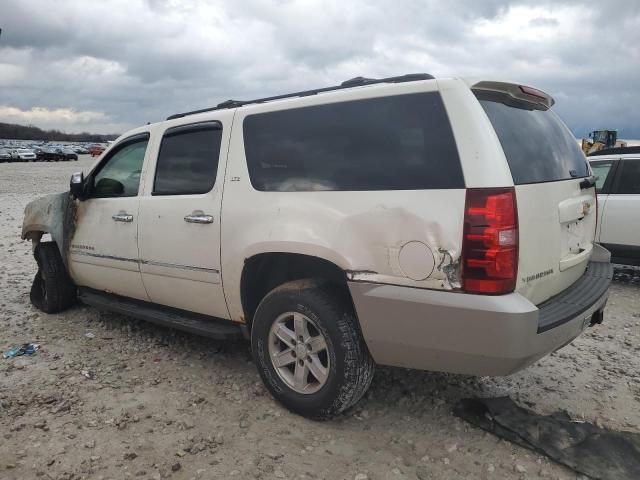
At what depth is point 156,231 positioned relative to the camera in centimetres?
391

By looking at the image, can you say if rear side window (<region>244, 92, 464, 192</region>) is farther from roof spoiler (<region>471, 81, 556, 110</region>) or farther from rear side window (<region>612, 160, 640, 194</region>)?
rear side window (<region>612, 160, 640, 194</region>)

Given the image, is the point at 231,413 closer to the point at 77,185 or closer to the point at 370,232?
the point at 370,232

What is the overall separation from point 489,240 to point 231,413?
6.30 ft

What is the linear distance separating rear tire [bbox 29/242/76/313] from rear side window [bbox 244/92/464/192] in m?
2.84

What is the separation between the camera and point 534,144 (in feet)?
9.64

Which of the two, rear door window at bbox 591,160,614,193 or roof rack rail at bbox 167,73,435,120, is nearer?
roof rack rail at bbox 167,73,435,120

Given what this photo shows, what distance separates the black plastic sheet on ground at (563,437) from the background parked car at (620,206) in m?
4.18

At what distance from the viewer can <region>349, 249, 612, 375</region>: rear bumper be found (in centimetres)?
248

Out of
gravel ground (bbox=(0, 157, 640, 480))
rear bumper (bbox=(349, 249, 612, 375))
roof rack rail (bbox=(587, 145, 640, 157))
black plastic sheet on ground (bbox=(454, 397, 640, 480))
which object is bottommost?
gravel ground (bbox=(0, 157, 640, 480))

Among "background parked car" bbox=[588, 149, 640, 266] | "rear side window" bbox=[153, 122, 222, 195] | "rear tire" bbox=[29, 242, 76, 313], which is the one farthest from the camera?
"background parked car" bbox=[588, 149, 640, 266]

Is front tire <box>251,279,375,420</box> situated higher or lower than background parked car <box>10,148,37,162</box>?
lower

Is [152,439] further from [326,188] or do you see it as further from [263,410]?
[326,188]

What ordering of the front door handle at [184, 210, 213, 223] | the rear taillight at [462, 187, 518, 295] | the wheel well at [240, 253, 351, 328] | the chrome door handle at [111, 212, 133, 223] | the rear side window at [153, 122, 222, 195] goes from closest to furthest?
the rear taillight at [462, 187, 518, 295]
the wheel well at [240, 253, 351, 328]
the front door handle at [184, 210, 213, 223]
the rear side window at [153, 122, 222, 195]
the chrome door handle at [111, 212, 133, 223]

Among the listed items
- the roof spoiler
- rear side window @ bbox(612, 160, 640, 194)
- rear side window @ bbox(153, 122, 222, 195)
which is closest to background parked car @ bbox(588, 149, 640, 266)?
Result: rear side window @ bbox(612, 160, 640, 194)
